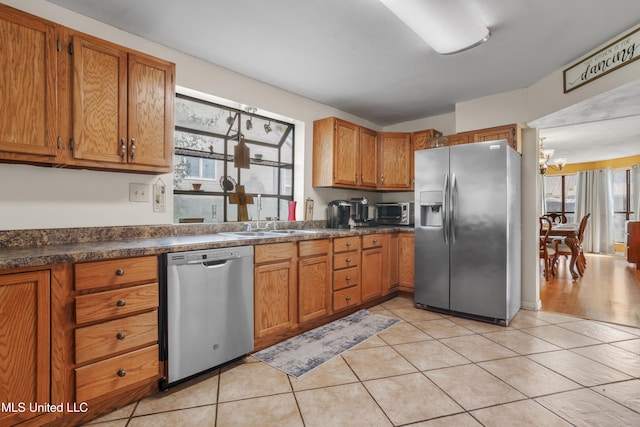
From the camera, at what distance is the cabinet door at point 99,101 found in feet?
6.21

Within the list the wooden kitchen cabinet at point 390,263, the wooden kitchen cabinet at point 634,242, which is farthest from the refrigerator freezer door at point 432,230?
the wooden kitchen cabinet at point 634,242

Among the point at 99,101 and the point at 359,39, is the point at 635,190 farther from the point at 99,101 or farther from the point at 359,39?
the point at 99,101

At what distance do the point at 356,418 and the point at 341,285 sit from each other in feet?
5.09

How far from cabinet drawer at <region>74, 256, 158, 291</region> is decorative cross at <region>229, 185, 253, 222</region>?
1355 mm

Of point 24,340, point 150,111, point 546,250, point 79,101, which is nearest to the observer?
point 24,340

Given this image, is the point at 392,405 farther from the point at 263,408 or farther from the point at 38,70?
the point at 38,70

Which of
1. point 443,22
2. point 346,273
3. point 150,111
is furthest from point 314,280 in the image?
point 443,22

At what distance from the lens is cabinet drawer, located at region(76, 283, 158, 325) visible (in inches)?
62.8

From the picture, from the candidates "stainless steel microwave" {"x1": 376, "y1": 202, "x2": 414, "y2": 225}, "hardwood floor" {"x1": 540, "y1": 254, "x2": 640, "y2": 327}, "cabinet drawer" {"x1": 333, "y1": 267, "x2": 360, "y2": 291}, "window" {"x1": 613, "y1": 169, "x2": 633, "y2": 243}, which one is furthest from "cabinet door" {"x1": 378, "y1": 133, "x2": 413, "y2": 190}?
"window" {"x1": 613, "y1": 169, "x2": 633, "y2": 243}

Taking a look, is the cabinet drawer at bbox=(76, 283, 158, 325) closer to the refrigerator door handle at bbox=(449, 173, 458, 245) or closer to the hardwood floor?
the refrigerator door handle at bbox=(449, 173, 458, 245)

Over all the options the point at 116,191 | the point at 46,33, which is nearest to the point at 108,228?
the point at 116,191

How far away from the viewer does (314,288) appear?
115 inches

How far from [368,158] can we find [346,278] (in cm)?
173

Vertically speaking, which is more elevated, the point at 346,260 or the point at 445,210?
the point at 445,210
